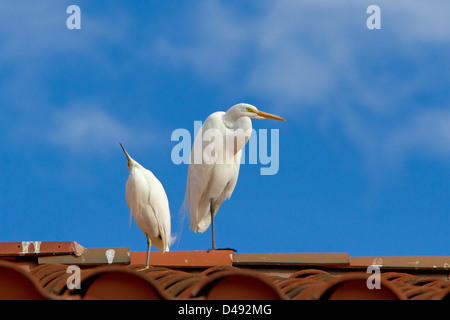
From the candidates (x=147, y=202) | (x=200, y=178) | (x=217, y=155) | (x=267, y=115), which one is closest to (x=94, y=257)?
(x=147, y=202)

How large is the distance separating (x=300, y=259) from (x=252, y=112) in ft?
10.1

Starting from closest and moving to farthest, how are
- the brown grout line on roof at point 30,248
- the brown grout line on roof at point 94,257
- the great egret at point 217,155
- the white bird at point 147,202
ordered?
the brown grout line on roof at point 30,248, the brown grout line on roof at point 94,257, the white bird at point 147,202, the great egret at point 217,155

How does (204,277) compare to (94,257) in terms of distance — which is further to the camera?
(94,257)

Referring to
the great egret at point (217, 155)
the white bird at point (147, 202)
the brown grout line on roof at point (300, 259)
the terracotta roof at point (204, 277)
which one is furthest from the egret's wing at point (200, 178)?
the brown grout line on roof at point (300, 259)

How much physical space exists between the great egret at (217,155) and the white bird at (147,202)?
3.06 feet

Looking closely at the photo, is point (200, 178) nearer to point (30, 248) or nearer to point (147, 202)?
point (147, 202)

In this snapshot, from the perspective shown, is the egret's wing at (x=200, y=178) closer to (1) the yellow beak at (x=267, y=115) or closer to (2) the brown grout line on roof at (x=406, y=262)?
(1) the yellow beak at (x=267, y=115)

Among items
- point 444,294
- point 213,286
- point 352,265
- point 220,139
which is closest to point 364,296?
point 444,294

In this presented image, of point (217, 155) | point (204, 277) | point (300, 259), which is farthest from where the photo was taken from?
point (217, 155)

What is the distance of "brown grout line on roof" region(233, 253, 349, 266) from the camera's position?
5191mm

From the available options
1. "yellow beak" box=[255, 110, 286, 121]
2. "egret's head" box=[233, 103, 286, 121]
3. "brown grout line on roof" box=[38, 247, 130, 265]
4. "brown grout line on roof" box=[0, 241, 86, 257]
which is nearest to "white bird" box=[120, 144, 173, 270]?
"brown grout line on roof" box=[38, 247, 130, 265]

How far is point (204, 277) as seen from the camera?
317 centimetres

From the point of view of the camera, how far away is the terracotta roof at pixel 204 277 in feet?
7.80
